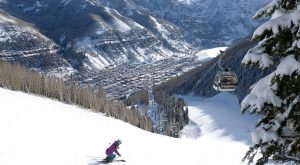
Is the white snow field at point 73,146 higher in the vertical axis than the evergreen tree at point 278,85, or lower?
lower

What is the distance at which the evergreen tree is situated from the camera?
11.1 metres

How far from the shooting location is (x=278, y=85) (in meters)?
11.4

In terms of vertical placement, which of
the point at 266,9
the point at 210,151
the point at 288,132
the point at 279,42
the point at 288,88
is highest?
→ the point at 266,9

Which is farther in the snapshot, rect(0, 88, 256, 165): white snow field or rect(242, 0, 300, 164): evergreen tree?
rect(0, 88, 256, 165): white snow field

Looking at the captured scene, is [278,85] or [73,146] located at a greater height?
[278,85]

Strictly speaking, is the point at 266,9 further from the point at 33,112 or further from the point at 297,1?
the point at 33,112

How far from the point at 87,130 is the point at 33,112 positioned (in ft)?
50.2

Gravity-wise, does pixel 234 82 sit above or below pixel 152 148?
above

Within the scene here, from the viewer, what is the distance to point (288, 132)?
40.6 feet

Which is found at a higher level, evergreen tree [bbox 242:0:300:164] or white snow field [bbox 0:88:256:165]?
evergreen tree [bbox 242:0:300:164]

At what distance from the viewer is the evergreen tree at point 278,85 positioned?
11.1m

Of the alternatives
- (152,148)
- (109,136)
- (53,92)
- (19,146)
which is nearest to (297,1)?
(19,146)

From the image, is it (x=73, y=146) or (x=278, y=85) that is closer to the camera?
(x=278, y=85)

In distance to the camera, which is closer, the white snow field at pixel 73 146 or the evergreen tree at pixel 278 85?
the evergreen tree at pixel 278 85
